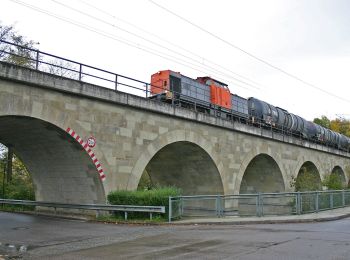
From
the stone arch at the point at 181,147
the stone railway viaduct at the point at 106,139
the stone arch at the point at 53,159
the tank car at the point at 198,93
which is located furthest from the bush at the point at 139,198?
the tank car at the point at 198,93

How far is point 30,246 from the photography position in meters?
10.0

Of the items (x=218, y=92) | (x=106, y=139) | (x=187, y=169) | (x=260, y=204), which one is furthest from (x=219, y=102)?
(x=106, y=139)

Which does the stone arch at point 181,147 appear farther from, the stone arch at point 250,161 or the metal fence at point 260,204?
the metal fence at point 260,204

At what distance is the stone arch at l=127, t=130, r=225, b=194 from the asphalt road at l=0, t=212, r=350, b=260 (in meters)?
4.00

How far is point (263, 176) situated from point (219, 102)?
8490 millimetres

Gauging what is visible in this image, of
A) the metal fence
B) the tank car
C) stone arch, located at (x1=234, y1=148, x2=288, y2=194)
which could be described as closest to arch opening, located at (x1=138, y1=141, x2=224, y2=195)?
stone arch, located at (x1=234, y1=148, x2=288, y2=194)

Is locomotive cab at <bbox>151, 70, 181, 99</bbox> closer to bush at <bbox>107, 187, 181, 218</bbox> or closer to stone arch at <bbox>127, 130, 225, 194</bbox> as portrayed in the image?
stone arch at <bbox>127, 130, 225, 194</bbox>

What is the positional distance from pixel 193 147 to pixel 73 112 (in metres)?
8.59

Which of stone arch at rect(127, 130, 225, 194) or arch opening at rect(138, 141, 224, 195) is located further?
arch opening at rect(138, 141, 224, 195)

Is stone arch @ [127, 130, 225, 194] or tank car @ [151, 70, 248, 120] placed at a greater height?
tank car @ [151, 70, 248, 120]

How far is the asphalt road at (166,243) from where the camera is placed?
334 inches

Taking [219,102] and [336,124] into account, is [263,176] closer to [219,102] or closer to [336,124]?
[219,102]

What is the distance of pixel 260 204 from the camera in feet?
57.6

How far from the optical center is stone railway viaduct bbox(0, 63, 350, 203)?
14.3 meters
